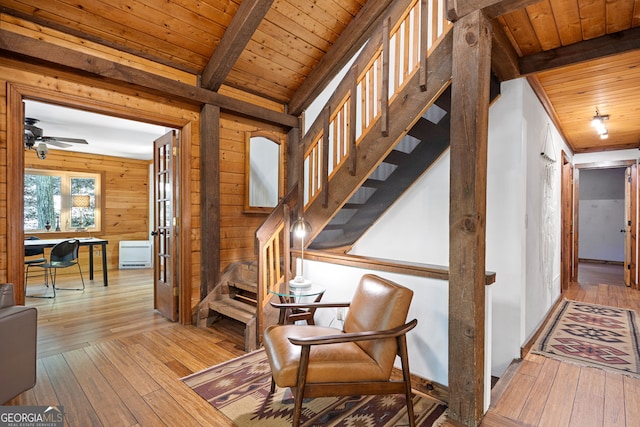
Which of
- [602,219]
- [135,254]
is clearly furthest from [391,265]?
[602,219]

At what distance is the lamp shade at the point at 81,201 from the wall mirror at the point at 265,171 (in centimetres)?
408

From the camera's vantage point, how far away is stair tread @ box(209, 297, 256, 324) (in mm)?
3143

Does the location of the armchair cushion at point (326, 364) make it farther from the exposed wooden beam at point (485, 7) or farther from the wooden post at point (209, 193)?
the exposed wooden beam at point (485, 7)

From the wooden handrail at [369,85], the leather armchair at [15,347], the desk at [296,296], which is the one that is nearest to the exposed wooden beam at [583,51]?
the wooden handrail at [369,85]

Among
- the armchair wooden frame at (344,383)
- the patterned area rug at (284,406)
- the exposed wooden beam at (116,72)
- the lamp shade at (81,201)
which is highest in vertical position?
the exposed wooden beam at (116,72)

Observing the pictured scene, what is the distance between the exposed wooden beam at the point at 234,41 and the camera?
118 inches

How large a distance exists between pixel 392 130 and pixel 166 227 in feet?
9.20

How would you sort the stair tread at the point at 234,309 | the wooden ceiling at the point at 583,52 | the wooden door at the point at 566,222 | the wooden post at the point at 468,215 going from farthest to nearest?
the wooden door at the point at 566,222 < the stair tread at the point at 234,309 < the wooden ceiling at the point at 583,52 < the wooden post at the point at 468,215

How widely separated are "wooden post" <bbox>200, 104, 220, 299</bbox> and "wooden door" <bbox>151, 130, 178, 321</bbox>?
309 mm

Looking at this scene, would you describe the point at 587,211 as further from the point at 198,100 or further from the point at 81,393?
the point at 81,393

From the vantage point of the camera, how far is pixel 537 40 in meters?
2.46

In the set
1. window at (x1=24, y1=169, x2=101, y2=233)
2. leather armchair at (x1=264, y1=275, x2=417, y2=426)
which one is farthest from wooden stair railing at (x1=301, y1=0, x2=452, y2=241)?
window at (x1=24, y1=169, x2=101, y2=233)

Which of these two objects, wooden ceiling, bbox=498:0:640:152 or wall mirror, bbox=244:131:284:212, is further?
wall mirror, bbox=244:131:284:212

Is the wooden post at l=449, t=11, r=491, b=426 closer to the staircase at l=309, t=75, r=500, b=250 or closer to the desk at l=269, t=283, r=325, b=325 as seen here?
the staircase at l=309, t=75, r=500, b=250
